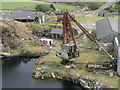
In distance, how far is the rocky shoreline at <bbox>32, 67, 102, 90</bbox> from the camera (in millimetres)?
16938

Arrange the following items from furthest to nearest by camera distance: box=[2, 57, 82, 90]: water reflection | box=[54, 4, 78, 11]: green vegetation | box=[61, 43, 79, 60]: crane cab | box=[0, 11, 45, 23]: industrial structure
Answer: box=[54, 4, 78, 11]: green vegetation
box=[0, 11, 45, 23]: industrial structure
box=[61, 43, 79, 60]: crane cab
box=[2, 57, 82, 90]: water reflection

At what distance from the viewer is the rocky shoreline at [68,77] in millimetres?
16938

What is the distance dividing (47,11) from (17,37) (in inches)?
670

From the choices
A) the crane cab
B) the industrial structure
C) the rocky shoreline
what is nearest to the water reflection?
the rocky shoreline

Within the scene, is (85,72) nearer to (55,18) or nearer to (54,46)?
(54,46)

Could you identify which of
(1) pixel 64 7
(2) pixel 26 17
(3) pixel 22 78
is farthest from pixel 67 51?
(1) pixel 64 7

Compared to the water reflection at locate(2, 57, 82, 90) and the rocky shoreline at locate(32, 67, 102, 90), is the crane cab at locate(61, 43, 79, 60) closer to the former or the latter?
the rocky shoreline at locate(32, 67, 102, 90)

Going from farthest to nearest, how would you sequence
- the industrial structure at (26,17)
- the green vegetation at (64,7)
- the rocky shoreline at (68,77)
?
the green vegetation at (64,7)
the industrial structure at (26,17)
the rocky shoreline at (68,77)

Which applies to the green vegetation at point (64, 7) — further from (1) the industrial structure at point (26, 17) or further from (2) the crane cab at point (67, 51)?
(2) the crane cab at point (67, 51)

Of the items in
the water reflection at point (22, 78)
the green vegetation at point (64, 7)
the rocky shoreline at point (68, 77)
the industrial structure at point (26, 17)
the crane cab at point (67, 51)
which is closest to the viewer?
the rocky shoreline at point (68, 77)

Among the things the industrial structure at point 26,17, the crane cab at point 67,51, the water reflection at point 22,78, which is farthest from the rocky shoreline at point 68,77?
the industrial structure at point 26,17

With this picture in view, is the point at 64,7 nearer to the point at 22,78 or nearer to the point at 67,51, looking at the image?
the point at 67,51

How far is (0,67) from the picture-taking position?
2098 centimetres

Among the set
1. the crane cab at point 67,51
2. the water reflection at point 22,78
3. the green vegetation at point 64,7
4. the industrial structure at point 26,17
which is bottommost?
the water reflection at point 22,78
